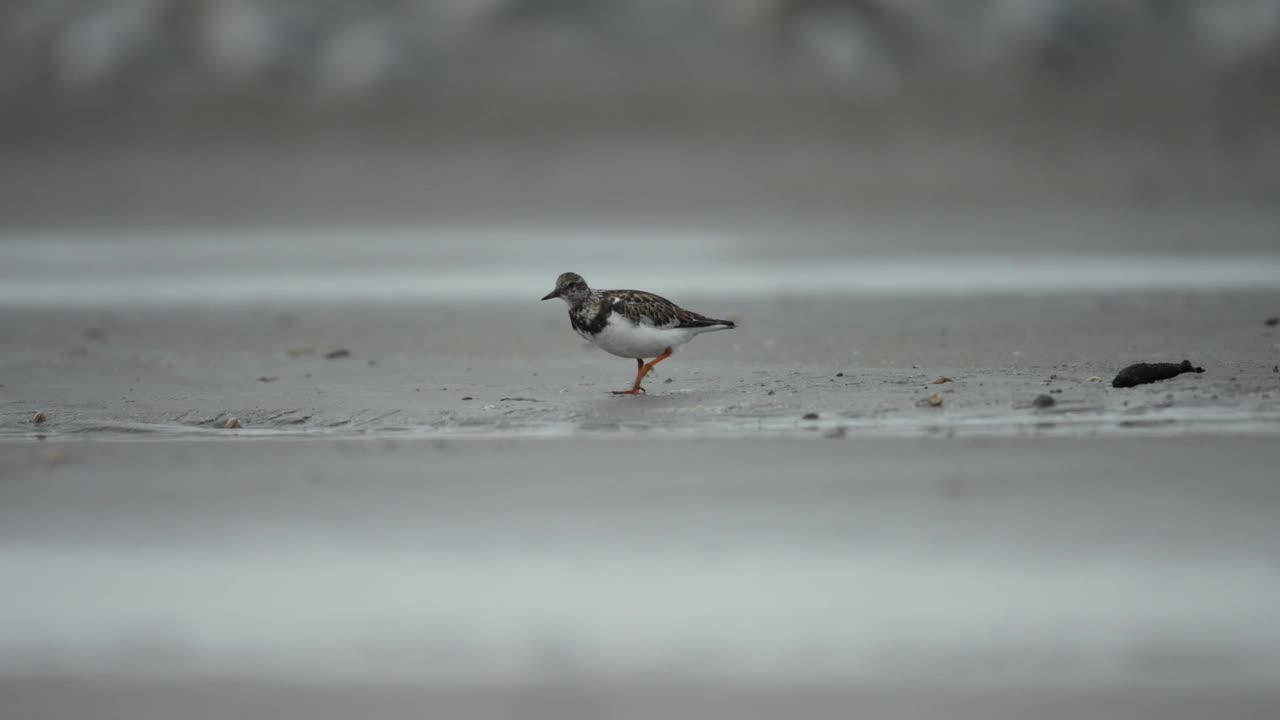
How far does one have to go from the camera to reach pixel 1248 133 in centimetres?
2825

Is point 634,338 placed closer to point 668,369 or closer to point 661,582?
point 668,369

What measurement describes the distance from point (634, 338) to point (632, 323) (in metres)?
0.08

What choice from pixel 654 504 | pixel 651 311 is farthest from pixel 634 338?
pixel 654 504

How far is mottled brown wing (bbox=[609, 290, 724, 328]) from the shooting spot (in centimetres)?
760

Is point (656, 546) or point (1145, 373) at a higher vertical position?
point (1145, 373)

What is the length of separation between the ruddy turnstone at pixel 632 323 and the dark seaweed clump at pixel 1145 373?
2.02m

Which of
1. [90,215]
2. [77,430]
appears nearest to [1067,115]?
[90,215]

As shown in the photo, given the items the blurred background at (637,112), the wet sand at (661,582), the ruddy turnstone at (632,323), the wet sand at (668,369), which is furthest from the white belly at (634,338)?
the blurred background at (637,112)

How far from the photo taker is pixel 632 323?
759 cm

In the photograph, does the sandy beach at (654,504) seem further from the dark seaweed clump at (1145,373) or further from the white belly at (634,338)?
the white belly at (634,338)

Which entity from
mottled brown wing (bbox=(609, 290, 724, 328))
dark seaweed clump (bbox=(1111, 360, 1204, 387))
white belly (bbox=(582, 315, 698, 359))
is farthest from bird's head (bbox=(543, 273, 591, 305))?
dark seaweed clump (bbox=(1111, 360, 1204, 387))

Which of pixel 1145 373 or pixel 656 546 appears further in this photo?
pixel 1145 373

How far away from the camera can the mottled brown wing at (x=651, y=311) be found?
7.60 meters

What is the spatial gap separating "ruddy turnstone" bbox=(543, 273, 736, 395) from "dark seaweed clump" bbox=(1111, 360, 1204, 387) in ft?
6.62
